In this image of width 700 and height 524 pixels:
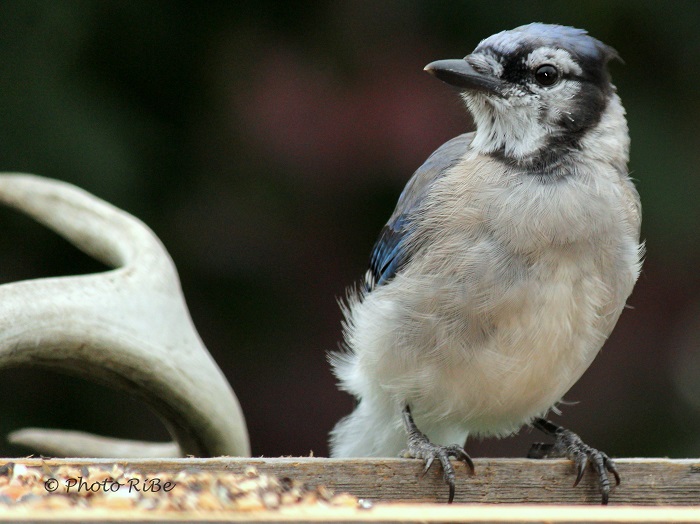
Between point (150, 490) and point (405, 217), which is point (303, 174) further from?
point (150, 490)

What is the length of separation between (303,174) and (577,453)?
168 centimetres

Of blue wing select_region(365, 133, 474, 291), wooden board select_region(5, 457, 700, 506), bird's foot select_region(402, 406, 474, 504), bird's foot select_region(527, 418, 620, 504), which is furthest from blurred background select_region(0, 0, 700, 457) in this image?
wooden board select_region(5, 457, 700, 506)

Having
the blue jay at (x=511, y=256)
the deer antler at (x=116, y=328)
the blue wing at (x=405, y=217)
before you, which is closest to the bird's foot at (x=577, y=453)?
the blue jay at (x=511, y=256)

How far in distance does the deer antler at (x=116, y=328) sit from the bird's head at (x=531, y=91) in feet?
2.52

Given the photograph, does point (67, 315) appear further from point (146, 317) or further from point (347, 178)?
point (347, 178)

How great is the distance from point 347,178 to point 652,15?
119 centimetres

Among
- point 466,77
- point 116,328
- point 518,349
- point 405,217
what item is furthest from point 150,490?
point 466,77

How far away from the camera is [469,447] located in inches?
137

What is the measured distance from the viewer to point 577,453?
1955mm

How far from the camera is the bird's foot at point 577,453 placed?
72.2 inches

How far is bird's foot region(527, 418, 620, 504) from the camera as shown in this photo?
1834 mm

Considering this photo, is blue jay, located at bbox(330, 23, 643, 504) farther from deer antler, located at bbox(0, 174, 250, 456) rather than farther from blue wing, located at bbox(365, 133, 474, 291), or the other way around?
deer antler, located at bbox(0, 174, 250, 456)

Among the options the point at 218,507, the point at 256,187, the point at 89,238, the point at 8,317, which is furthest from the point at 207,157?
the point at 218,507

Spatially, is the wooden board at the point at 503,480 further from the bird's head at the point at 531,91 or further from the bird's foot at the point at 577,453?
the bird's head at the point at 531,91
